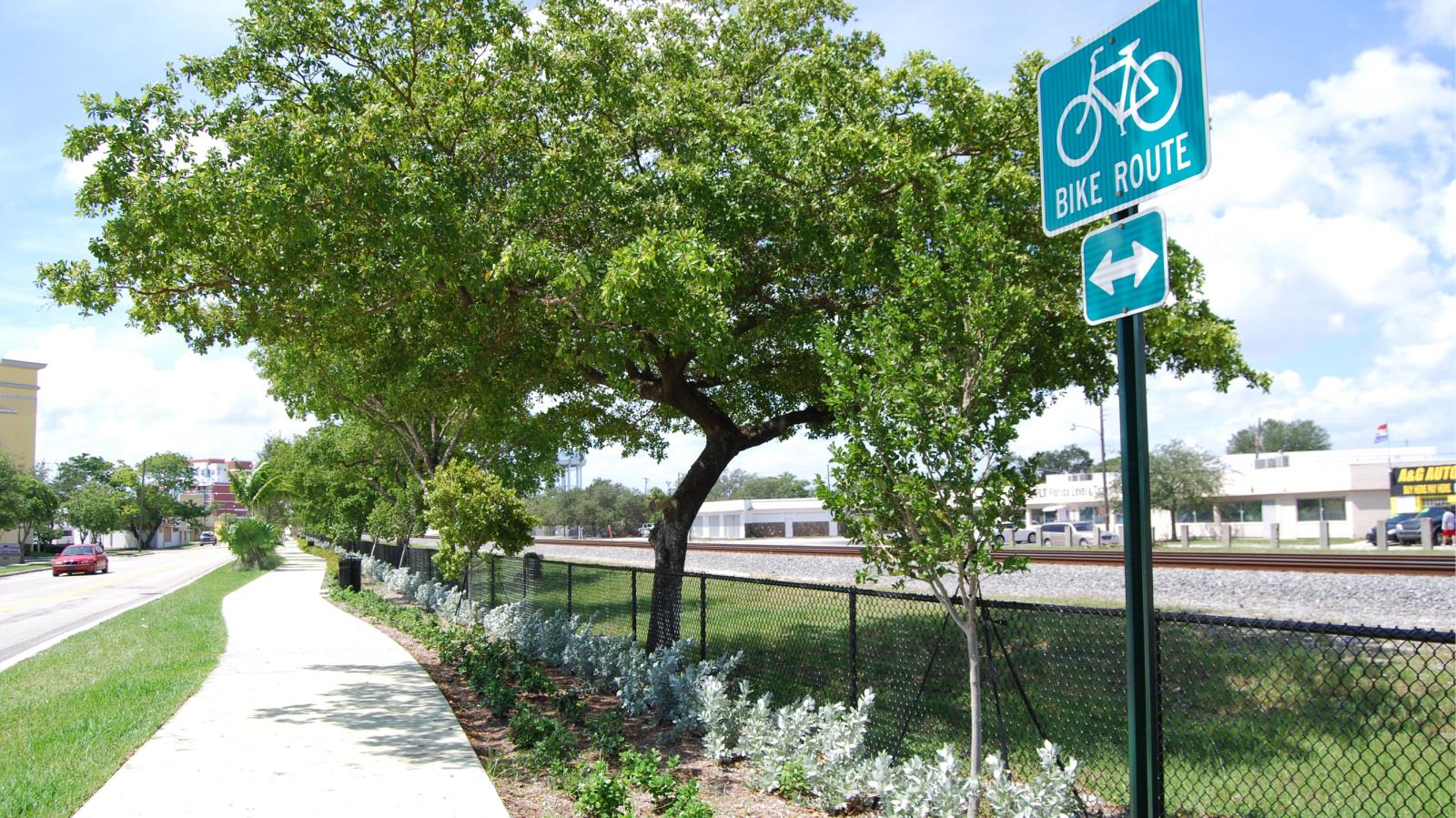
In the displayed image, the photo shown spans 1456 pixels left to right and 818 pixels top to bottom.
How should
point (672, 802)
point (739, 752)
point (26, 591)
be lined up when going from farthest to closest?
point (26, 591)
point (739, 752)
point (672, 802)

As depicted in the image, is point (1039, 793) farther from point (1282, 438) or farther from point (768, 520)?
point (1282, 438)

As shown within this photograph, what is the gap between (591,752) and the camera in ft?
25.1

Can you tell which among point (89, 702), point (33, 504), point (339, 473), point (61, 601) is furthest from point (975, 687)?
point (33, 504)

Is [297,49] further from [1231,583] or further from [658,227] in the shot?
[1231,583]

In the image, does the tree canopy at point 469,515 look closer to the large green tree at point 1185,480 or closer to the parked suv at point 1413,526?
the parked suv at point 1413,526

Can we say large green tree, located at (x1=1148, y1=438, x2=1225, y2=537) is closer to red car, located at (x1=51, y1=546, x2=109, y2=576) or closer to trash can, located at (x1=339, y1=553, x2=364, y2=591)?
trash can, located at (x1=339, y1=553, x2=364, y2=591)

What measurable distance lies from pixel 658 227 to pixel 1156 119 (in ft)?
23.7

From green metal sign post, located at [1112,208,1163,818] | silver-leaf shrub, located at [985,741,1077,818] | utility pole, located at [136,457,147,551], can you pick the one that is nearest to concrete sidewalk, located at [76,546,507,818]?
silver-leaf shrub, located at [985,741,1077,818]

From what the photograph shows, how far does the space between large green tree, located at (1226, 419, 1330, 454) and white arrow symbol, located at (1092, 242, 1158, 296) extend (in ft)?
461

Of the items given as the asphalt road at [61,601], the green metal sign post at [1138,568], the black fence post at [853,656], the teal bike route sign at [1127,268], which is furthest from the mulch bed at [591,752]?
the asphalt road at [61,601]

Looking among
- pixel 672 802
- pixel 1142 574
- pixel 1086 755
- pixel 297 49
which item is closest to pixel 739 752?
pixel 672 802

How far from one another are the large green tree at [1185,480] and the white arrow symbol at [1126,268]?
58.7 metres

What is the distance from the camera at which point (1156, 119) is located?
314 cm

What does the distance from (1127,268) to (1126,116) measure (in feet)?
1.73
